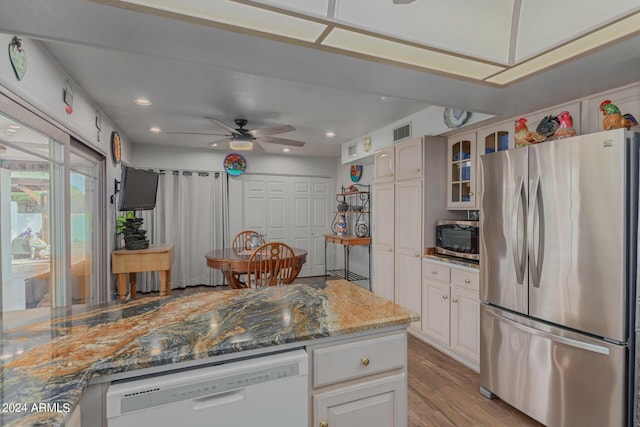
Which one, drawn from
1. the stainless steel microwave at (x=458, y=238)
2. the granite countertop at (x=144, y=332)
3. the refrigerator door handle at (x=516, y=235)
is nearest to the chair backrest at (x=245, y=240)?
the stainless steel microwave at (x=458, y=238)

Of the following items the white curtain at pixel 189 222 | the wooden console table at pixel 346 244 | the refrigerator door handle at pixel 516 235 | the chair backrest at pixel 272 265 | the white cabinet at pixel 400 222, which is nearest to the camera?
the refrigerator door handle at pixel 516 235

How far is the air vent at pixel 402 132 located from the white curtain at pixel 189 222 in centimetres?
314

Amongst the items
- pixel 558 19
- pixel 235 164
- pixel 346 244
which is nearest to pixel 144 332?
pixel 558 19

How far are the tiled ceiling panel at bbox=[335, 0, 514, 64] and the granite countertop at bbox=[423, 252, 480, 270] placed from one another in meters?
1.57

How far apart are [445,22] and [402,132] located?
Answer: 203cm

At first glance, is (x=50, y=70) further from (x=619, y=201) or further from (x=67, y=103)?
(x=619, y=201)

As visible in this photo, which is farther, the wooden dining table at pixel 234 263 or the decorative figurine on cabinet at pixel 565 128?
the wooden dining table at pixel 234 263

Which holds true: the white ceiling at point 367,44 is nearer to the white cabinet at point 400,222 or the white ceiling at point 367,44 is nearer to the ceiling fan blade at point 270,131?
the ceiling fan blade at point 270,131

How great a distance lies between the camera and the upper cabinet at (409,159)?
10.9 feet

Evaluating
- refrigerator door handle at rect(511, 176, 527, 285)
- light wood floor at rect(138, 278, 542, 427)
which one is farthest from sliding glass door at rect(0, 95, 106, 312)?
refrigerator door handle at rect(511, 176, 527, 285)

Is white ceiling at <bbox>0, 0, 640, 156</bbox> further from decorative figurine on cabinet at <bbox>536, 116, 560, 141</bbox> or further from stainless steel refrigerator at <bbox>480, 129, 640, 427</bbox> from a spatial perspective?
stainless steel refrigerator at <bbox>480, 129, 640, 427</bbox>

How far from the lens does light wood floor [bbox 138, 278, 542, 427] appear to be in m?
2.07

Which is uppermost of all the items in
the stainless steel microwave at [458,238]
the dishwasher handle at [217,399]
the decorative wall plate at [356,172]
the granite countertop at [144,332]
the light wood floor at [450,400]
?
the decorative wall plate at [356,172]

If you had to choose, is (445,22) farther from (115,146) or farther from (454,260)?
(115,146)
